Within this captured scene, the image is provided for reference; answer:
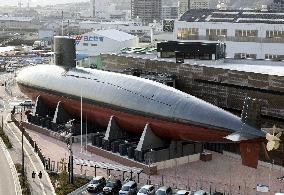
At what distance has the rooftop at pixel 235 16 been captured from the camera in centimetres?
10433

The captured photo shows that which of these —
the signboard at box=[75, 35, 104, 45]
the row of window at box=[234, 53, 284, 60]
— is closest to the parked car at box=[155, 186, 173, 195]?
the row of window at box=[234, 53, 284, 60]

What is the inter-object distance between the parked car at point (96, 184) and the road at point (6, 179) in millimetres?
6710

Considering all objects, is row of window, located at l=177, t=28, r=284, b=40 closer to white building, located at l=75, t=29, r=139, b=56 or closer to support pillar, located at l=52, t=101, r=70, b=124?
Result: white building, located at l=75, t=29, r=139, b=56

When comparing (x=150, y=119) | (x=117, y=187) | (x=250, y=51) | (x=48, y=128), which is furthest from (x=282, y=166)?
(x=250, y=51)

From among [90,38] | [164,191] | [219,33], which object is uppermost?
[219,33]

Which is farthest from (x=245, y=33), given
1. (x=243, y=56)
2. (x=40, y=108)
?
(x=40, y=108)

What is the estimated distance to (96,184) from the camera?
52.6 m

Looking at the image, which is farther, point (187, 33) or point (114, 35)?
point (114, 35)

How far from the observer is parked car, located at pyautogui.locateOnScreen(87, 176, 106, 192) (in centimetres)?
5212

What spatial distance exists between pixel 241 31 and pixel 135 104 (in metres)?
47.1

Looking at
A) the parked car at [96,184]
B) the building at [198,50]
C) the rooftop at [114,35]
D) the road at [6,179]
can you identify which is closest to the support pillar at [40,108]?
the road at [6,179]

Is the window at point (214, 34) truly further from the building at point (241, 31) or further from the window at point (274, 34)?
the window at point (274, 34)

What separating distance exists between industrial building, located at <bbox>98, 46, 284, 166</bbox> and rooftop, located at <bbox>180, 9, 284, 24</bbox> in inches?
1076

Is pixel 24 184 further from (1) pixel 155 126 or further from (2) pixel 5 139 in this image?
(2) pixel 5 139
